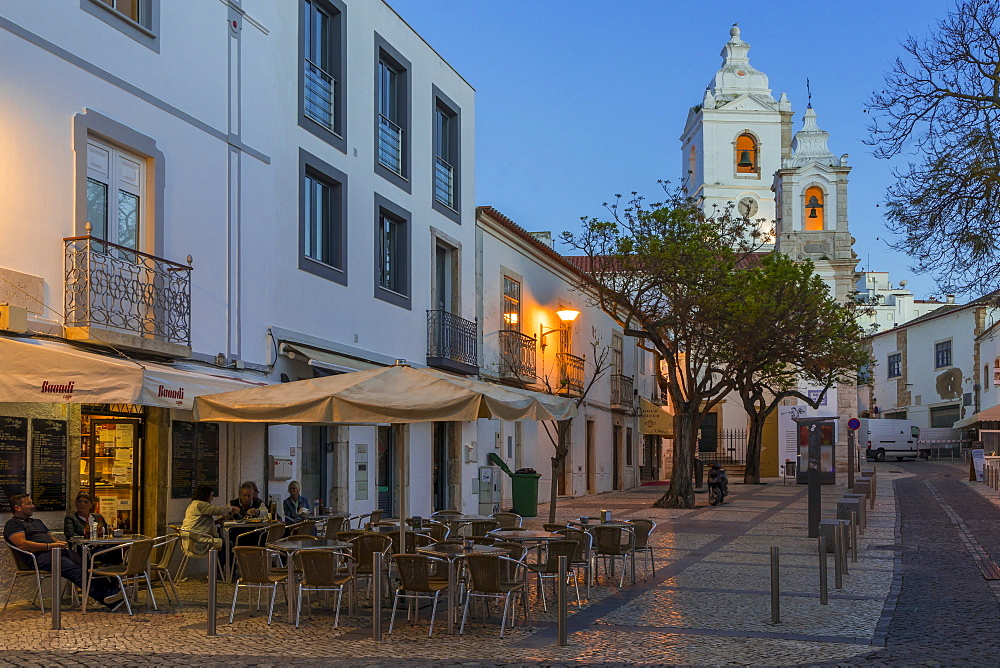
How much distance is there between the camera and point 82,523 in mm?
11195

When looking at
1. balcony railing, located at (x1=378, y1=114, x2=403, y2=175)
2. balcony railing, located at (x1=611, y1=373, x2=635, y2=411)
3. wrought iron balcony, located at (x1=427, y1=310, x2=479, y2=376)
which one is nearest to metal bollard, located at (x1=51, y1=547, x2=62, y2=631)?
balcony railing, located at (x1=378, y1=114, x2=403, y2=175)

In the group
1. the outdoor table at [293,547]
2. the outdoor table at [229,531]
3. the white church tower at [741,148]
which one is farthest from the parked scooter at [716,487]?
the white church tower at [741,148]

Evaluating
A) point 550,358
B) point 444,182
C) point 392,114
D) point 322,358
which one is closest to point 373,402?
point 322,358

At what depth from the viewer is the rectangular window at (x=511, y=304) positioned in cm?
2700

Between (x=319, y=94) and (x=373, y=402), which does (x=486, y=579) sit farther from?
(x=319, y=94)

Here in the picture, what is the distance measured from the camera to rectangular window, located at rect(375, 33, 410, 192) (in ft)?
66.0

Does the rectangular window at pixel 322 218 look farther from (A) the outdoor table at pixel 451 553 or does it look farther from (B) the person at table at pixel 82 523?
(A) the outdoor table at pixel 451 553

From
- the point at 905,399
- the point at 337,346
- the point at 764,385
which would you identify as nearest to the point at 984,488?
the point at 764,385

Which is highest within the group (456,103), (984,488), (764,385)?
(456,103)

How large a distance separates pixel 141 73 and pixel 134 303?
9.41ft

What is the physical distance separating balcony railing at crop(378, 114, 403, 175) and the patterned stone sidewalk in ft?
31.8

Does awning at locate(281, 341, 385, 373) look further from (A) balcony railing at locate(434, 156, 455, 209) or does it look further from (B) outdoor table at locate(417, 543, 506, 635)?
(A) balcony railing at locate(434, 156, 455, 209)

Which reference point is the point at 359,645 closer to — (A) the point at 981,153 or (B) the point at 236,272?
(B) the point at 236,272

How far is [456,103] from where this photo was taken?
24.1 m
